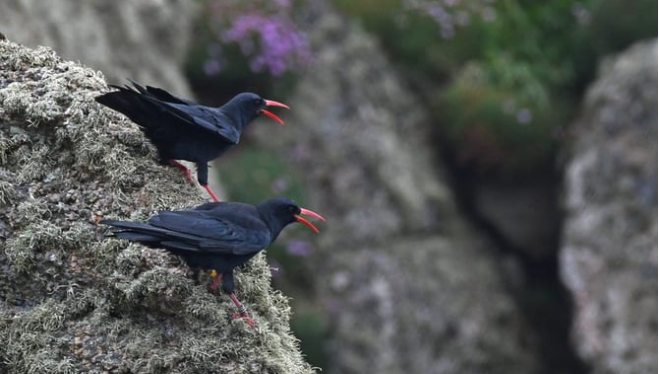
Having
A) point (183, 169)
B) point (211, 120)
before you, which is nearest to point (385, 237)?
point (211, 120)

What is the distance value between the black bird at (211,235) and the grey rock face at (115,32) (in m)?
4.54

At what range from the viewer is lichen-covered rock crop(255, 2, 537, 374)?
1000cm

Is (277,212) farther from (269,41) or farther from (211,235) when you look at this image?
(269,41)

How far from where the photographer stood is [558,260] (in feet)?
34.7

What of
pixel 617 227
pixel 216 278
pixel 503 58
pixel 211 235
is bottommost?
pixel 216 278

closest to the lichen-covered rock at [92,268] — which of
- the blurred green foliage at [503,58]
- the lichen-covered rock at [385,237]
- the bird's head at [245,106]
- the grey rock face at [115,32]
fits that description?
the bird's head at [245,106]

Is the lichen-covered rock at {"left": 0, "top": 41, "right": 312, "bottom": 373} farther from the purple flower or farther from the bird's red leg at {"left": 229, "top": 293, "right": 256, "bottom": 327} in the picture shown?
the purple flower

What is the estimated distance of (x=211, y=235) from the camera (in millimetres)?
3867

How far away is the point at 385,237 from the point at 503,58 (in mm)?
2865

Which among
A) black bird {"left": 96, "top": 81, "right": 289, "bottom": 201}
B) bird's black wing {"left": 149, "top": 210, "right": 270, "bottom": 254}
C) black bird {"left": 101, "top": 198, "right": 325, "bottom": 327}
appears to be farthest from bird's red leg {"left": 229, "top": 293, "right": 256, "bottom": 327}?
black bird {"left": 96, "top": 81, "right": 289, "bottom": 201}

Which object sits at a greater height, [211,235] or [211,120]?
[211,120]

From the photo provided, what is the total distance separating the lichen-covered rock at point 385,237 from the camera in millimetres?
10000

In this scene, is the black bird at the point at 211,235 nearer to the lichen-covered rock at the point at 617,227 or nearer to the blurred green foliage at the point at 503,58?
the lichen-covered rock at the point at 617,227

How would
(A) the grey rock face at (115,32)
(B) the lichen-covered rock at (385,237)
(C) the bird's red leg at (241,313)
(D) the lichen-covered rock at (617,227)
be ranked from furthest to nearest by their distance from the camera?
(B) the lichen-covered rock at (385,237)
(D) the lichen-covered rock at (617,227)
(A) the grey rock face at (115,32)
(C) the bird's red leg at (241,313)
